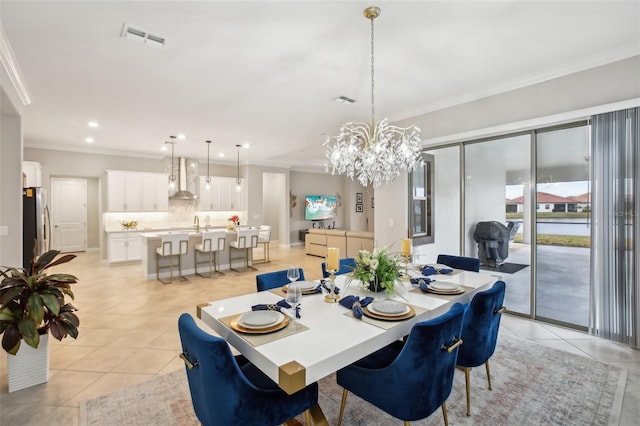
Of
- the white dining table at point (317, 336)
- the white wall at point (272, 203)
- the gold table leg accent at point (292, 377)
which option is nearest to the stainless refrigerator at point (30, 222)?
the white dining table at point (317, 336)

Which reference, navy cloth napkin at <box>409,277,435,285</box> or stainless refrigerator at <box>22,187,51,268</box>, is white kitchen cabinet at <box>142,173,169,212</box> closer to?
stainless refrigerator at <box>22,187,51,268</box>

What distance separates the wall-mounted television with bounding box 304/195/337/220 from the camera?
10908mm

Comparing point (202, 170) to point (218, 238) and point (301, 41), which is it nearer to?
point (218, 238)

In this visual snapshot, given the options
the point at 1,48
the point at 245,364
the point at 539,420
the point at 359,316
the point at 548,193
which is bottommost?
the point at 539,420

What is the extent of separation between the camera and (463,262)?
315 centimetres

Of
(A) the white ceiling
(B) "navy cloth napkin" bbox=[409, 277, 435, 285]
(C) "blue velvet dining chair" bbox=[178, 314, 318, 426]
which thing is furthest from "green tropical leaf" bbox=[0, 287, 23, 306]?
(B) "navy cloth napkin" bbox=[409, 277, 435, 285]

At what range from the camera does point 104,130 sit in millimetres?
5582

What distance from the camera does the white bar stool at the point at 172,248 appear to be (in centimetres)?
543

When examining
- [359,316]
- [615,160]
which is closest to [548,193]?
[615,160]

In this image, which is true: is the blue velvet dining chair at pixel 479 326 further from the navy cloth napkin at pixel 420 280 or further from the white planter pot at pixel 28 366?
the white planter pot at pixel 28 366

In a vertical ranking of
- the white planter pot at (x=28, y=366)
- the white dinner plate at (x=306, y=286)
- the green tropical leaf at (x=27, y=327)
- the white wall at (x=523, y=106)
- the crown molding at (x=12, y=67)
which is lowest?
the white planter pot at (x=28, y=366)

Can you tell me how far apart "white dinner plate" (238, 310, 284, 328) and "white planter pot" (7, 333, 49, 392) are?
1.90 m

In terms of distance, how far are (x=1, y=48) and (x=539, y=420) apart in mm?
5066

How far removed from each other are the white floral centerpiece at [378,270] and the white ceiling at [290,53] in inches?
71.6
